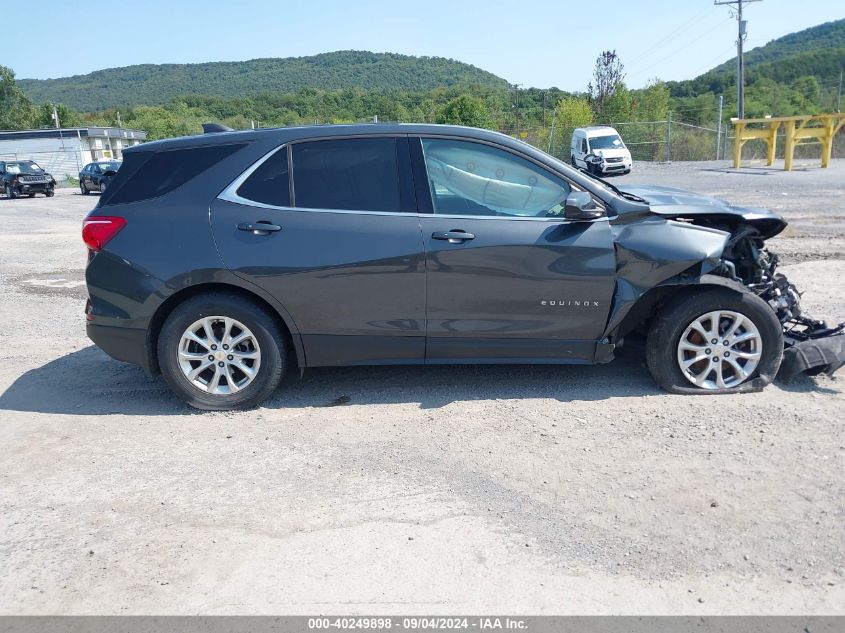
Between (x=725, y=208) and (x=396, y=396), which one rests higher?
(x=725, y=208)

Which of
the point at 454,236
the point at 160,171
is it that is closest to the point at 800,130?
the point at 454,236

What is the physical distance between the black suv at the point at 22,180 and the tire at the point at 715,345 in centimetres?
3257

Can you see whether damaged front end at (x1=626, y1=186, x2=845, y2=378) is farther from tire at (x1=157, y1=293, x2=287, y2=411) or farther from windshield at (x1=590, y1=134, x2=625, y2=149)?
windshield at (x1=590, y1=134, x2=625, y2=149)

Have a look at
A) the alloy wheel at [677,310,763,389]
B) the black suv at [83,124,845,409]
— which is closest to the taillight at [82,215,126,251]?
the black suv at [83,124,845,409]

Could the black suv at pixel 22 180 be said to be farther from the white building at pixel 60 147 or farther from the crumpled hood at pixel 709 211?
the crumpled hood at pixel 709 211

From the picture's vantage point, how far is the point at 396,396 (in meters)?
5.17

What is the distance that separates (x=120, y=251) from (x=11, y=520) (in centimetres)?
193

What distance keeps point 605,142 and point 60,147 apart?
4626 cm

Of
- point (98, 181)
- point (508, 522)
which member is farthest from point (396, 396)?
point (98, 181)

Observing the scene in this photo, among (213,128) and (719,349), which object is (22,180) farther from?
(719,349)

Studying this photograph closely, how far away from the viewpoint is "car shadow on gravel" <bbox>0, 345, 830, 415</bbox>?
509cm

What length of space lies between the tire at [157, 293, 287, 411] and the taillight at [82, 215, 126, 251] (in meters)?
0.69

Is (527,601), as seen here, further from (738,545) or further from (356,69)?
(356,69)

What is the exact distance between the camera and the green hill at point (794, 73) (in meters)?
63.1
